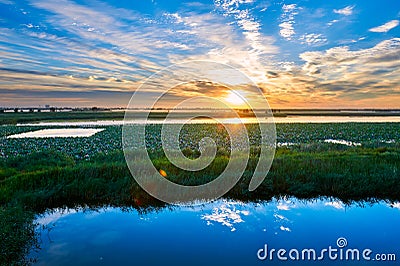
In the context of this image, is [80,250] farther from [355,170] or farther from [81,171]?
[355,170]

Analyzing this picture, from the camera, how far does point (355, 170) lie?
386 inches

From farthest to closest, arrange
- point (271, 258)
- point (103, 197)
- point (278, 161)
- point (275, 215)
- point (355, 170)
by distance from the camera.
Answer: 1. point (278, 161)
2. point (355, 170)
3. point (103, 197)
4. point (275, 215)
5. point (271, 258)

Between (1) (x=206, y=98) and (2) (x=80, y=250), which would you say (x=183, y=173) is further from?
(2) (x=80, y=250)

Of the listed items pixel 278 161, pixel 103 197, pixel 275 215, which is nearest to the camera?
pixel 275 215

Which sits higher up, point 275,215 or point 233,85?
point 233,85

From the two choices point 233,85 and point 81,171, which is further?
point 81,171

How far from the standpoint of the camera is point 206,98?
8.34 m

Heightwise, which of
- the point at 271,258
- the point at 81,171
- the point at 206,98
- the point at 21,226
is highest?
the point at 206,98

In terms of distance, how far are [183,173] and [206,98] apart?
8.72 feet

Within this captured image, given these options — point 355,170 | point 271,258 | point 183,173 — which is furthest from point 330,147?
point 271,258

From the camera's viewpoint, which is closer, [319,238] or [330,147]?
[319,238]

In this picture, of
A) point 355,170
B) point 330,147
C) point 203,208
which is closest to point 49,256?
point 203,208

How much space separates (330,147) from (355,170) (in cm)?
663

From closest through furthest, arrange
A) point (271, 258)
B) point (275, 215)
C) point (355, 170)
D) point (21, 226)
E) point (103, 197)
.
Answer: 1. point (271, 258)
2. point (21, 226)
3. point (275, 215)
4. point (103, 197)
5. point (355, 170)
